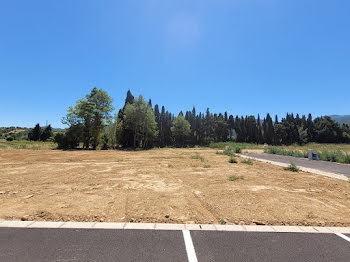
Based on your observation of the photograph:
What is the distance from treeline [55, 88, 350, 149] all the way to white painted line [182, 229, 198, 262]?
95.2ft

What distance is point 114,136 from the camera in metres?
35.1

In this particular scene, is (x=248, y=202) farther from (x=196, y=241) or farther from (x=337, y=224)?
(x=196, y=241)

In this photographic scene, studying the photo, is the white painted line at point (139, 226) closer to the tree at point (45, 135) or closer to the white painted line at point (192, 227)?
the white painted line at point (192, 227)

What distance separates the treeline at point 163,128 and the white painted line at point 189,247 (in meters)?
29.0

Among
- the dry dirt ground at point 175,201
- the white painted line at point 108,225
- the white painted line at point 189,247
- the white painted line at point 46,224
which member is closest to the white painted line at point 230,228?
the dry dirt ground at point 175,201

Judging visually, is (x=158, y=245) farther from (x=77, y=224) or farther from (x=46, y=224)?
(x=46, y=224)

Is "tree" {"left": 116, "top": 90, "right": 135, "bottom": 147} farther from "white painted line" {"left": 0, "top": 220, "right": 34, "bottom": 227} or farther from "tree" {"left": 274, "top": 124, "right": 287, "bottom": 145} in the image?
"tree" {"left": 274, "top": 124, "right": 287, "bottom": 145}

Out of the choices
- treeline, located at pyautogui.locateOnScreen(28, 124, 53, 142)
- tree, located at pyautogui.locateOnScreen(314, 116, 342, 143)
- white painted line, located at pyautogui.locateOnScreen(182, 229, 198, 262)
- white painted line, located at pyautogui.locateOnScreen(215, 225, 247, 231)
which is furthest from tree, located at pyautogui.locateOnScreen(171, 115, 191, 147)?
tree, located at pyautogui.locateOnScreen(314, 116, 342, 143)

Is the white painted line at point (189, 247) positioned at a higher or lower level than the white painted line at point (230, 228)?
higher

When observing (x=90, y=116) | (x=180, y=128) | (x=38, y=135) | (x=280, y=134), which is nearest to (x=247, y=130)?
(x=280, y=134)

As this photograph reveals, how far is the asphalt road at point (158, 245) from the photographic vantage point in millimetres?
2289

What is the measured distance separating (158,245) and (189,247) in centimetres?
48

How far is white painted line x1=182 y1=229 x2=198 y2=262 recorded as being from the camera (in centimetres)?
228

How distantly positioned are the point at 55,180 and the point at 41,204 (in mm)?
2953
